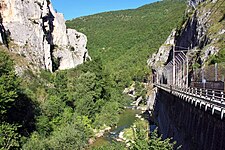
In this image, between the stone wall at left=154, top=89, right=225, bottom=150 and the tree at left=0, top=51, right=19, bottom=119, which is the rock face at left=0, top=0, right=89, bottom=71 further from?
the stone wall at left=154, top=89, right=225, bottom=150

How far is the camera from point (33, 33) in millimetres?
70000

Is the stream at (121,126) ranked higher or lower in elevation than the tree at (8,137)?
lower

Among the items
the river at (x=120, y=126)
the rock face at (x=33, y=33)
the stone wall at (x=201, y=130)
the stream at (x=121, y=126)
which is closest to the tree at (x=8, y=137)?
the stream at (x=121, y=126)

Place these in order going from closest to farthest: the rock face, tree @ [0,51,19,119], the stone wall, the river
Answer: the stone wall → tree @ [0,51,19,119] → the river → the rock face

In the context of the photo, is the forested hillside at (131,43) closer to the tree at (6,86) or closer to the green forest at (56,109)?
A: the green forest at (56,109)

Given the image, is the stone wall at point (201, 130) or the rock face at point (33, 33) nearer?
the stone wall at point (201, 130)

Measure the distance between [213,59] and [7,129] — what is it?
2513 cm

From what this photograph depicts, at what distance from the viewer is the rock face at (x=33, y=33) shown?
214ft

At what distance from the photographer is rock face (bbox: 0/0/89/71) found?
6519 cm

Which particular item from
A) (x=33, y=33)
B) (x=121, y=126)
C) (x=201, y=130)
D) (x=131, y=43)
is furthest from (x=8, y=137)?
(x=131, y=43)

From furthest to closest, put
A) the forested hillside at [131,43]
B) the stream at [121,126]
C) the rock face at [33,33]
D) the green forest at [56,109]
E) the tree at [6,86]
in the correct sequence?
the forested hillside at [131,43], the rock face at [33,33], the stream at [121,126], the green forest at [56,109], the tree at [6,86]

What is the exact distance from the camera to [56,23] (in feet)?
297

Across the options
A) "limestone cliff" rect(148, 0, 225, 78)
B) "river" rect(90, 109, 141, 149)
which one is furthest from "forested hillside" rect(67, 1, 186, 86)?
"limestone cliff" rect(148, 0, 225, 78)

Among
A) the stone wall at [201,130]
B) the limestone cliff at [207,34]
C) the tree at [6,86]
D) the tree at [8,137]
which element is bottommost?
the tree at [8,137]
